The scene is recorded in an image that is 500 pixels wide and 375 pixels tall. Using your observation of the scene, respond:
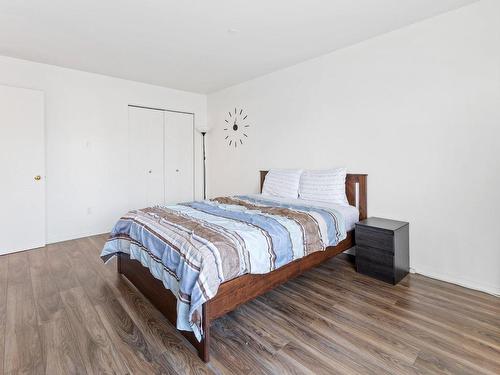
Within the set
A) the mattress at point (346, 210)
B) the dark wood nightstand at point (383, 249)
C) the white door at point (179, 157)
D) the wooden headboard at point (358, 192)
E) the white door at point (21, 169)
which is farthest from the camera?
the white door at point (179, 157)

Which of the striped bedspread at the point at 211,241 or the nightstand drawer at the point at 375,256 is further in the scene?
the nightstand drawer at the point at 375,256

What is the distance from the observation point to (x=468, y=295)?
225cm

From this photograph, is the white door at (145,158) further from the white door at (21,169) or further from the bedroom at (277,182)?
the white door at (21,169)

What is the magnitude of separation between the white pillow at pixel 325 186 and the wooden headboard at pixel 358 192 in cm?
7

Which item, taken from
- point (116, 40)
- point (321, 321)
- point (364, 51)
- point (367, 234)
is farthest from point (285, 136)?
point (321, 321)

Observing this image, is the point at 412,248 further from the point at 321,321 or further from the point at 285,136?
the point at 285,136

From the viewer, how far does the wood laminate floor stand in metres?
1.51

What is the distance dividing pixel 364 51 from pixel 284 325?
9.66ft

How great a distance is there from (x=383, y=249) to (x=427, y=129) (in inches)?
48.9

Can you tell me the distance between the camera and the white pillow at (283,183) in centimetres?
343

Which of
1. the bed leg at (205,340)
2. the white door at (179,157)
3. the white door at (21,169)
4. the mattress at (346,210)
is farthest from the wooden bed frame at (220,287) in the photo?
the white door at (179,157)

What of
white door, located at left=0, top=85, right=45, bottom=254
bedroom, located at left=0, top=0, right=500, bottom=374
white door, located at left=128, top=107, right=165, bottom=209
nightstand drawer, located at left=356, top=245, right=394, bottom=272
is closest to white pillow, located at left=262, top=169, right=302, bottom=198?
bedroom, located at left=0, top=0, right=500, bottom=374

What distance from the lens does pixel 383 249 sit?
250 centimetres

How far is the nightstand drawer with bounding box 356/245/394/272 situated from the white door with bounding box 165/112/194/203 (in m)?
3.60
